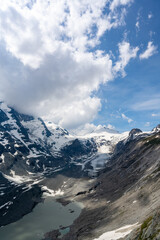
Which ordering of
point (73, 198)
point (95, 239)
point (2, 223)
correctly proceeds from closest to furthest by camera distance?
1. point (95, 239)
2. point (2, 223)
3. point (73, 198)

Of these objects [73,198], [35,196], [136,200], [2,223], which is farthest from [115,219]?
[35,196]

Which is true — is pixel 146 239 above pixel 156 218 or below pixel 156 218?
below

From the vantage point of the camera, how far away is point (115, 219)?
8881 cm

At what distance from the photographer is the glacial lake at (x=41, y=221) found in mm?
105188

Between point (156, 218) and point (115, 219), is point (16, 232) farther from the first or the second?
point (156, 218)

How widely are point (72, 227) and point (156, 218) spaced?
3208 inches

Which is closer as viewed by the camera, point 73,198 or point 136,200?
point 136,200

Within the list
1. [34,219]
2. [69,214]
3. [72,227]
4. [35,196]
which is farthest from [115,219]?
[35,196]

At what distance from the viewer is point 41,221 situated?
12544 centimetres

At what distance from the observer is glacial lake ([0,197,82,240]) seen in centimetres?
10519

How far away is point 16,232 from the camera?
109188 millimetres

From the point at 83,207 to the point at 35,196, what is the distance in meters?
67.3

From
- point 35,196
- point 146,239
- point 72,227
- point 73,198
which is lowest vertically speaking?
point 146,239

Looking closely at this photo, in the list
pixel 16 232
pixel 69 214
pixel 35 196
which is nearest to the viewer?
pixel 16 232
